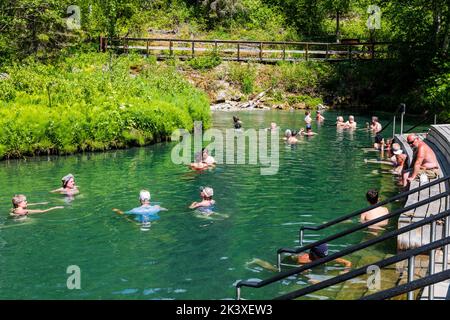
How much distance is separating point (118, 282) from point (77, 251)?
86.2 inches

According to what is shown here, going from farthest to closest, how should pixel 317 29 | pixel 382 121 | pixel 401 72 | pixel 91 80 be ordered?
pixel 317 29 → pixel 401 72 → pixel 382 121 → pixel 91 80

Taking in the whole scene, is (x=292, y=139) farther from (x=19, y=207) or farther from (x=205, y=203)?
(x=19, y=207)

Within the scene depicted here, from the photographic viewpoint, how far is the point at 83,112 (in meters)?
25.4

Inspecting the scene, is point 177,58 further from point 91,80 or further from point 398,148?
point 398,148

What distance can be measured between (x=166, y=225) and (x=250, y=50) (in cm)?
3870

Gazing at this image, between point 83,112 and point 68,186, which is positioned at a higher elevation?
point 83,112

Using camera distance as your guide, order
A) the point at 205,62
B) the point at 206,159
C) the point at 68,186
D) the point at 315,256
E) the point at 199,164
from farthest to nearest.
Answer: the point at 205,62 → the point at 206,159 → the point at 199,164 → the point at 68,186 → the point at 315,256

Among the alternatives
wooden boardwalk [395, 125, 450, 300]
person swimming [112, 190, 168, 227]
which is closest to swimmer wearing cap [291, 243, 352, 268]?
wooden boardwalk [395, 125, 450, 300]

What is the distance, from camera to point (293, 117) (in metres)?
39.6

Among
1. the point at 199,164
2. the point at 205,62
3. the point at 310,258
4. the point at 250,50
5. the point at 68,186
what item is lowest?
the point at 310,258

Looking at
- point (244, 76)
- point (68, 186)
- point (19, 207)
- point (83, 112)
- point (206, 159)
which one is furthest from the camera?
point (244, 76)

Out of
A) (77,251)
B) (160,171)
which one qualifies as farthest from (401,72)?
(77,251)

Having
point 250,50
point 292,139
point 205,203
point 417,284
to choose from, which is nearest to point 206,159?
point 205,203

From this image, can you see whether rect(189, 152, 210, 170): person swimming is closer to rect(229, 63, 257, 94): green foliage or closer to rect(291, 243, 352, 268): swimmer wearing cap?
rect(291, 243, 352, 268): swimmer wearing cap
